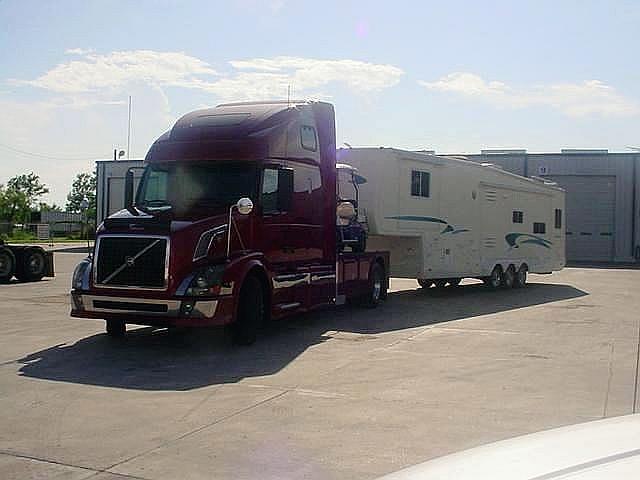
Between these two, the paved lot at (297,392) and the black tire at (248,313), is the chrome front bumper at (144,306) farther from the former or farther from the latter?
the black tire at (248,313)

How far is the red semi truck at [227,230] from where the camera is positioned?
1105cm

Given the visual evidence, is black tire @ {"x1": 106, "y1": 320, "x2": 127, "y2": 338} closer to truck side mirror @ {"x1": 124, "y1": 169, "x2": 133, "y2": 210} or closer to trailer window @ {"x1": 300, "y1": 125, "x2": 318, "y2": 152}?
truck side mirror @ {"x1": 124, "y1": 169, "x2": 133, "y2": 210}

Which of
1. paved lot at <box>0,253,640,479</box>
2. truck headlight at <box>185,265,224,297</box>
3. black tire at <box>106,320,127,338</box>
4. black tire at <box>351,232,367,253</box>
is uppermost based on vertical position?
black tire at <box>351,232,367,253</box>

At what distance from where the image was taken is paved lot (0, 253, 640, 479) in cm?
643

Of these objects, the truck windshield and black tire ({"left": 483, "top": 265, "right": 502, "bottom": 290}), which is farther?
black tire ({"left": 483, "top": 265, "right": 502, "bottom": 290})

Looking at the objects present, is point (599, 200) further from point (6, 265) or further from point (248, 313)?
point (248, 313)

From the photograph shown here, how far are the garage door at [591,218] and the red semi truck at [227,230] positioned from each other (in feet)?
115

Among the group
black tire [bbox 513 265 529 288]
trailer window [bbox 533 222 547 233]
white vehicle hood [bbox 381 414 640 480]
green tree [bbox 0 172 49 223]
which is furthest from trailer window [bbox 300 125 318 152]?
green tree [bbox 0 172 49 223]

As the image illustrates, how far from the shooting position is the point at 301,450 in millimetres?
6562

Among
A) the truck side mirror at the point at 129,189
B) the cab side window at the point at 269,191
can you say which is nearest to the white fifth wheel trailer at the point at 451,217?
the cab side window at the point at 269,191

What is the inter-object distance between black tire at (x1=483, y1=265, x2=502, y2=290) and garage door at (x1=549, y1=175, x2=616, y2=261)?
25422 mm

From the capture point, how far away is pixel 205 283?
10.9 metres

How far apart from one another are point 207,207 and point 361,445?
6.15 meters

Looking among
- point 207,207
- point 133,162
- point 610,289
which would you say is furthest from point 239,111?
point 133,162
